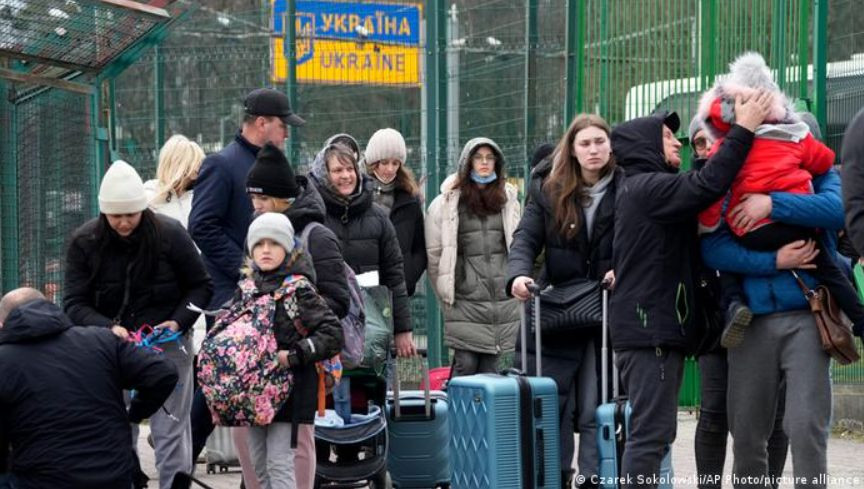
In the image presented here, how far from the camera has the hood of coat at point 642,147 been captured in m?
7.23

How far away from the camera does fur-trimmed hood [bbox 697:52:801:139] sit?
6887mm

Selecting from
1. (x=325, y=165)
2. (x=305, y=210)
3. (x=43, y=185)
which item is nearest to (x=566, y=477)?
(x=305, y=210)

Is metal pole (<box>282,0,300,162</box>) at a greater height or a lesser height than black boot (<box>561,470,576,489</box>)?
greater

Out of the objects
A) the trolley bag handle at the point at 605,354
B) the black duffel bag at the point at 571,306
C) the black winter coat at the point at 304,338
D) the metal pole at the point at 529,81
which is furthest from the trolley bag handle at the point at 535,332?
the metal pole at the point at 529,81

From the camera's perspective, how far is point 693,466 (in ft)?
33.8

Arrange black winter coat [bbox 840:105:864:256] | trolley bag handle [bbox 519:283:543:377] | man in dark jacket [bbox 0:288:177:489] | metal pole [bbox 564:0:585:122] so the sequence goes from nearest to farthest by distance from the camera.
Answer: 1. black winter coat [bbox 840:105:864:256]
2. man in dark jacket [bbox 0:288:177:489]
3. trolley bag handle [bbox 519:283:543:377]
4. metal pole [bbox 564:0:585:122]

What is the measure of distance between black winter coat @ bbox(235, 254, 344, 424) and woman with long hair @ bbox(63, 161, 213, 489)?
0.80m

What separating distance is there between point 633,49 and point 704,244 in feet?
19.1

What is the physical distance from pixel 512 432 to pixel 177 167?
3154mm

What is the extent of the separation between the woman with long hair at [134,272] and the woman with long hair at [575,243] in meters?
1.56

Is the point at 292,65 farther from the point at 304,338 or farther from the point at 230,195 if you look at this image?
the point at 304,338

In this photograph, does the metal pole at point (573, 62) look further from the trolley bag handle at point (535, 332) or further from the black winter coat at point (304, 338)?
the black winter coat at point (304, 338)

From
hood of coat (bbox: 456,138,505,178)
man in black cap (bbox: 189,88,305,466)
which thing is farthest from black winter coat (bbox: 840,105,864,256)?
hood of coat (bbox: 456,138,505,178)

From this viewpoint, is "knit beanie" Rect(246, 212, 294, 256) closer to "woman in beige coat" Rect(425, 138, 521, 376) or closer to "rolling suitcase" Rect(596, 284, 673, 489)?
"rolling suitcase" Rect(596, 284, 673, 489)
